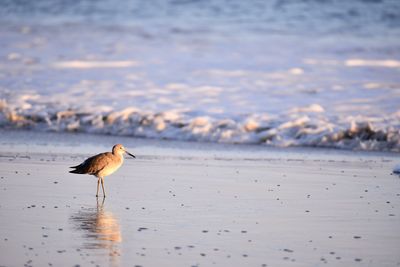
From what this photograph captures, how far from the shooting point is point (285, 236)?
757 centimetres

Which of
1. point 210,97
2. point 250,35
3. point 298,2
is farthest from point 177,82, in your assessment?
point 298,2

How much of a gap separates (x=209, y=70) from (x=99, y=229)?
47.0 ft

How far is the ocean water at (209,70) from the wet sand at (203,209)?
2040mm

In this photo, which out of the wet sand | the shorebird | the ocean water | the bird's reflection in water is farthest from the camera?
the ocean water

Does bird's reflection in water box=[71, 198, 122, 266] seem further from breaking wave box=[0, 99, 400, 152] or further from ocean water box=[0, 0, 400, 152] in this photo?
ocean water box=[0, 0, 400, 152]

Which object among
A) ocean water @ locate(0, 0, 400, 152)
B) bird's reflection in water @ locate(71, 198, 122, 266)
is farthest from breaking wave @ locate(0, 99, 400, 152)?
bird's reflection in water @ locate(71, 198, 122, 266)

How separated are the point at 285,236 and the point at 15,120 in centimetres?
923

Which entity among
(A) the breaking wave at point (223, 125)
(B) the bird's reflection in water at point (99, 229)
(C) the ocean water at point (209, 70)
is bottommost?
(B) the bird's reflection in water at point (99, 229)

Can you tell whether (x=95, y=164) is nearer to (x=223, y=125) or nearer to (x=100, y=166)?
(x=100, y=166)

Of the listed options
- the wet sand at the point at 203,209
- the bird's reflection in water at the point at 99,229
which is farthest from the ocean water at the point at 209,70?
the bird's reflection in water at the point at 99,229

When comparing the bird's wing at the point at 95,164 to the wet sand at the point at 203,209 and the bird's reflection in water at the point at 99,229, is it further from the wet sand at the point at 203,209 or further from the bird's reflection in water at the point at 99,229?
the bird's reflection in water at the point at 99,229

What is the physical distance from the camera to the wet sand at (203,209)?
6.94m

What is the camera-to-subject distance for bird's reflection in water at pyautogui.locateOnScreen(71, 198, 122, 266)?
23.2ft

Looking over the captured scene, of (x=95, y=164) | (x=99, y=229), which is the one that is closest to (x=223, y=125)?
(x=95, y=164)
